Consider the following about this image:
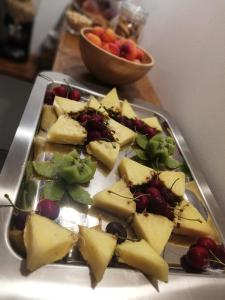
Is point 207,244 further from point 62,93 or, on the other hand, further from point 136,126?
point 62,93

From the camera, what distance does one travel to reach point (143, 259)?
488 millimetres

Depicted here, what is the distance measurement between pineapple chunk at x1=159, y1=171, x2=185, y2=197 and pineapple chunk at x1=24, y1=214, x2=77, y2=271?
0.25 meters

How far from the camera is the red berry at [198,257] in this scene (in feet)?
1.81

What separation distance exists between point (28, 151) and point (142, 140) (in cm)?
30

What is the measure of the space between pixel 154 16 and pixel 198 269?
1.14 m

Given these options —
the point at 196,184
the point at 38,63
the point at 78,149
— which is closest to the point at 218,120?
the point at 196,184

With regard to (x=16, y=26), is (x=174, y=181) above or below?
above

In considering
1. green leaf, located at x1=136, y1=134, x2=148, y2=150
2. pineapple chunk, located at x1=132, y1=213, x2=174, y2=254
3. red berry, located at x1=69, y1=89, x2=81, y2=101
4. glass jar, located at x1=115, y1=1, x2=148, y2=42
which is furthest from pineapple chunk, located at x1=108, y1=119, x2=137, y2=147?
glass jar, located at x1=115, y1=1, x2=148, y2=42

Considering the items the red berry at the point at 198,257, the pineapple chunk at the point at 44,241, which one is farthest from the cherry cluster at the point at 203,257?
the pineapple chunk at the point at 44,241

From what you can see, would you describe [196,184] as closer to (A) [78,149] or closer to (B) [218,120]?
(B) [218,120]

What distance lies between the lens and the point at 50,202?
1.72 feet

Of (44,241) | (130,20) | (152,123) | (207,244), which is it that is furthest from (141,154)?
(130,20)

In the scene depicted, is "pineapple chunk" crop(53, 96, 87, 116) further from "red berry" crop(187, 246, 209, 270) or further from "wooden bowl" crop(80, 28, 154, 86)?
"red berry" crop(187, 246, 209, 270)

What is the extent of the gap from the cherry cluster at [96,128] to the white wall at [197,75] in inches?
10.4
